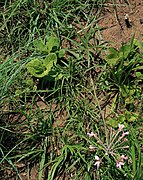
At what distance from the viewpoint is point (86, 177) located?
246 cm

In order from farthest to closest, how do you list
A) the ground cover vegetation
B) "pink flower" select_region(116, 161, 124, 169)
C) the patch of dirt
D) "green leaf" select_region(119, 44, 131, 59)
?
the patch of dirt, "green leaf" select_region(119, 44, 131, 59), the ground cover vegetation, "pink flower" select_region(116, 161, 124, 169)

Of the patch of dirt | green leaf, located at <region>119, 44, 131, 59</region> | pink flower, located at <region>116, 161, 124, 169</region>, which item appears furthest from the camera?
the patch of dirt

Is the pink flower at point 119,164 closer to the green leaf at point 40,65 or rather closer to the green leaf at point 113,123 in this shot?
the green leaf at point 113,123

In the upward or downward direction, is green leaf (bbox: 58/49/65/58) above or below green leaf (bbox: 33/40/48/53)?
below

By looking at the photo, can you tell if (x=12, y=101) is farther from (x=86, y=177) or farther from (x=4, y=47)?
(x=86, y=177)

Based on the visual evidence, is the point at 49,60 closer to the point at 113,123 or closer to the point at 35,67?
the point at 35,67

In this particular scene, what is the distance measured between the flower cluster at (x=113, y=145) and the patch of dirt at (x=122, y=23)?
0.58 metres

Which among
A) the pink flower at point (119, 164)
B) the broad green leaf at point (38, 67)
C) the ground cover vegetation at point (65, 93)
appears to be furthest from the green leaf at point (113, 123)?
the broad green leaf at point (38, 67)

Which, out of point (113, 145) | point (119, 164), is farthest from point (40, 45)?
point (119, 164)

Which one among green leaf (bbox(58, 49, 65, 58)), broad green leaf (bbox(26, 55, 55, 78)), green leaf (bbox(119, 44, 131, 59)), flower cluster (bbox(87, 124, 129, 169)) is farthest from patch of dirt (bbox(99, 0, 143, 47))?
flower cluster (bbox(87, 124, 129, 169))

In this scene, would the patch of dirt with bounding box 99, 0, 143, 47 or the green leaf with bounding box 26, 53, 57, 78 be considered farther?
the patch of dirt with bounding box 99, 0, 143, 47

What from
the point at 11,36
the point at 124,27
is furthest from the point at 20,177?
the point at 124,27

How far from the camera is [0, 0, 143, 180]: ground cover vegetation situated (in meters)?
2.50

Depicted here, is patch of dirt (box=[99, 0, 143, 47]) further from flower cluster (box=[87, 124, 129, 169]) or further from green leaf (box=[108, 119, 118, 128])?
flower cluster (box=[87, 124, 129, 169])
